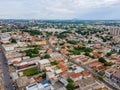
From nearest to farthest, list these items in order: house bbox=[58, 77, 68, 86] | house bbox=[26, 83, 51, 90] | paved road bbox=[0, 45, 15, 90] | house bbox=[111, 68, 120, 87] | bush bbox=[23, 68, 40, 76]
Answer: house bbox=[26, 83, 51, 90], house bbox=[58, 77, 68, 86], paved road bbox=[0, 45, 15, 90], house bbox=[111, 68, 120, 87], bush bbox=[23, 68, 40, 76]

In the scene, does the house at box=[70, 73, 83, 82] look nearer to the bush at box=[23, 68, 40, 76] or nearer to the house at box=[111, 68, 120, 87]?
the house at box=[111, 68, 120, 87]

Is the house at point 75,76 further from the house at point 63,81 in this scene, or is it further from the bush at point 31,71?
the bush at point 31,71

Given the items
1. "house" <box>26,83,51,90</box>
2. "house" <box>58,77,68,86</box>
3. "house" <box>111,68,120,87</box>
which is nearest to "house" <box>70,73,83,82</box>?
"house" <box>58,77,68,86</box>

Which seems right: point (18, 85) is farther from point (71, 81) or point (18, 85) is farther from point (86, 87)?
point (86, 87)

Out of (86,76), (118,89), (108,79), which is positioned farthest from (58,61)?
(118,89)

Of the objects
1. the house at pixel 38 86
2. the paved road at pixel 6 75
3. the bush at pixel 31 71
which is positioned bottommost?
the paved road at pixel 6 75

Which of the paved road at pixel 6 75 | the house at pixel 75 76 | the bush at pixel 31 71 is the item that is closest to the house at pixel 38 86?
the paved road at pixel 6 75

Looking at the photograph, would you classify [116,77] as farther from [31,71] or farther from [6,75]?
[6,75]

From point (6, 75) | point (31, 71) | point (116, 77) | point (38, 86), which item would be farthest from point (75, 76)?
point (6, 75)

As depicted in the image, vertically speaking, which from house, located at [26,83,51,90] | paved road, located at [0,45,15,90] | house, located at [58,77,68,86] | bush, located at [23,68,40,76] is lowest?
paved road, located at [0,45,15,90]

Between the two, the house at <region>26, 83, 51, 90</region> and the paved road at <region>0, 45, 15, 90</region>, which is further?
the paved road at <region>0, 45, 15, 90</region>

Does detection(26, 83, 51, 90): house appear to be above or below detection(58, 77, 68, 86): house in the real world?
below
